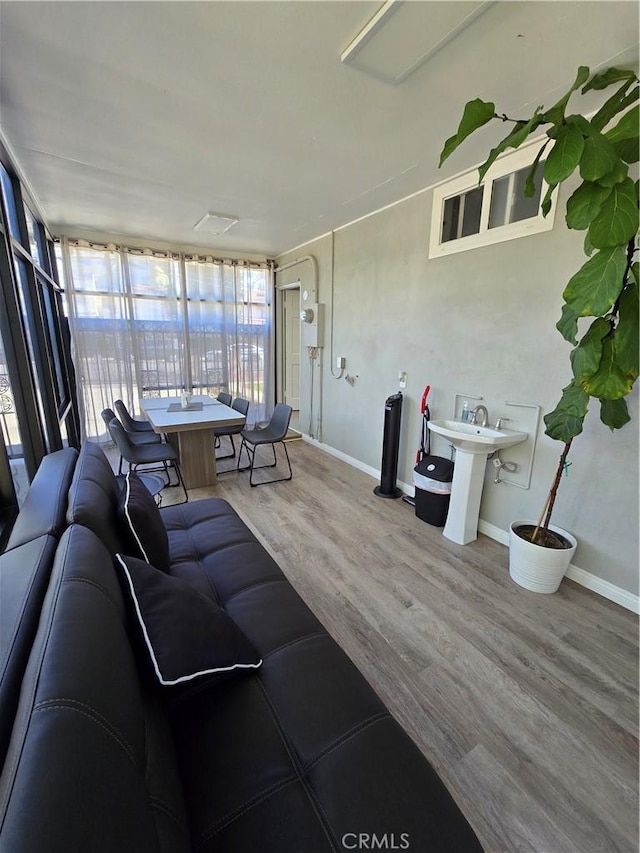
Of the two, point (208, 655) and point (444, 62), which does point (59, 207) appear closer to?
point (444, 62)

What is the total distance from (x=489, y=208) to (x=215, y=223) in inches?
111

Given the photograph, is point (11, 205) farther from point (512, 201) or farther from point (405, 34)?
point (512, 201)

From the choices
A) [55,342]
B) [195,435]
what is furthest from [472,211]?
[55,342]

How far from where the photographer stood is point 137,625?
1002mm

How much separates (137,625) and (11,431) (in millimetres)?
1762

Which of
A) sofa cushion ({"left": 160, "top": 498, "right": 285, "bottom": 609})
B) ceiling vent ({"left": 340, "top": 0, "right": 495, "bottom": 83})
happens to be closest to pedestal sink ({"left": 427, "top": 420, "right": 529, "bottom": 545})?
sofa cushion ({"left": 160, "top": 498, "right": 285, "bottom": 609})

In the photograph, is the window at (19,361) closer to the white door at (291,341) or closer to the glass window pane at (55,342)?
the glass window pane at (55,342)

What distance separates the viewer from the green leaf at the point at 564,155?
1.33 metres

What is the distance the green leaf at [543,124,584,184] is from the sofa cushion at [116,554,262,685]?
1.93 m

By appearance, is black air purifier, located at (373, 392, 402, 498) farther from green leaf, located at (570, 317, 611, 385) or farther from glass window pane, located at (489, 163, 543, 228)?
green leaf, located at (570, 317, 611, 385)

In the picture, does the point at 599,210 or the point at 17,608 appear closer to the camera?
the point at 17,608

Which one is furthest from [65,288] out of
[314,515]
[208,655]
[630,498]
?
[630,498]

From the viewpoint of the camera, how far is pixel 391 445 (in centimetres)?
346

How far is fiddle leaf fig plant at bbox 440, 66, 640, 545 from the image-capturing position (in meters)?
1.31
